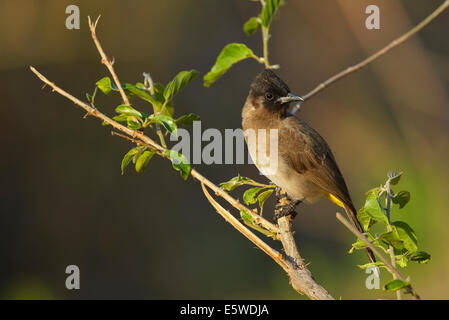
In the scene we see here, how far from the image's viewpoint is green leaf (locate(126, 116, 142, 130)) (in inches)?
63.9

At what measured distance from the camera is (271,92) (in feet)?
9.57

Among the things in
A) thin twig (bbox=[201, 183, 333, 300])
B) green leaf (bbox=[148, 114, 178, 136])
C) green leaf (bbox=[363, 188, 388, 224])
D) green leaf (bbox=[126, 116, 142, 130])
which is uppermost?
green leaf (bbox=[126, 116, 142, 130])

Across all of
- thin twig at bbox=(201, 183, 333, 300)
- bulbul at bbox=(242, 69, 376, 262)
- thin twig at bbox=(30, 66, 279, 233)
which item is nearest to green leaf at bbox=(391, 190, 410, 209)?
thin twig at bbox=(201, 183, 333, 300)

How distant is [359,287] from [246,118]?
222 cm

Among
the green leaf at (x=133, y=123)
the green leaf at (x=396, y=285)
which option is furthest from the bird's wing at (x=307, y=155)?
the green leaf at (x=396, y=285)

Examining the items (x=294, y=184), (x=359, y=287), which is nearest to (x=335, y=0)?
(x=359, y=287)

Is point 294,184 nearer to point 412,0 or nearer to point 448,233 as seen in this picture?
point 448,233

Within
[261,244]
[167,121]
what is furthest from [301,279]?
[167,121]

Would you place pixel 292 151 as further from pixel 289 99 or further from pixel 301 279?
pixel 301 279

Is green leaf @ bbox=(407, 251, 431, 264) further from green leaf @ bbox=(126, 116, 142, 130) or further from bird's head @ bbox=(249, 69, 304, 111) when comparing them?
bird's head @ bbox=(249, 69, 304, 111)

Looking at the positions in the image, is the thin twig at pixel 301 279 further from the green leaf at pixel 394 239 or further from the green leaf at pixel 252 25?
the green leaf at pixel 252 25

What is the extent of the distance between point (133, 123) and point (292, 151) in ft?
4.82

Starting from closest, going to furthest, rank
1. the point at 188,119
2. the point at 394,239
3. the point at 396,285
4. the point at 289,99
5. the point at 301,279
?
the point at 396,285 < the point at 394,239 < the point at 301,279 < the point at 188,119 < the point at 289,99

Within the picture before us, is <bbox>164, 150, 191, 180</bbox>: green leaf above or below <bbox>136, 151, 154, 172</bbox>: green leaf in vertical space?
below
